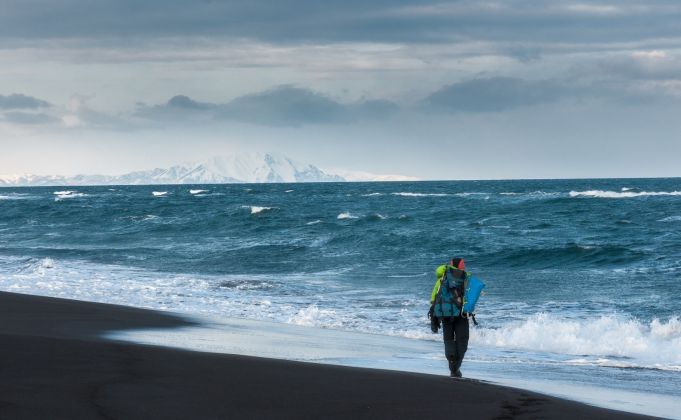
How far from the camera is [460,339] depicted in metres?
11.0

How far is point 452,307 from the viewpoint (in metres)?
10.9

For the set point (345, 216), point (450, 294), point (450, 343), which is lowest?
point (450, 343)

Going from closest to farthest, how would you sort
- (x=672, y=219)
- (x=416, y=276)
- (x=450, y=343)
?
(x=450, y=343)
(x=416, y=276)
(x=672, y=219)

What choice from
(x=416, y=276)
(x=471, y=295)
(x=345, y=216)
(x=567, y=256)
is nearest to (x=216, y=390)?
(x=471, y=295)

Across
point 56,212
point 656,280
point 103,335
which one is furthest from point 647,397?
point 56,212

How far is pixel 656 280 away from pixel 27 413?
18962 millimetres

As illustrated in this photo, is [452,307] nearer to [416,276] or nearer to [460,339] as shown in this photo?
[460,339]

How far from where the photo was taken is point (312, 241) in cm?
3709

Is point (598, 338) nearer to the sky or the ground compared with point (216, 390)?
nearer to the ground

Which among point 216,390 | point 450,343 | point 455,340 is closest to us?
point 216,390

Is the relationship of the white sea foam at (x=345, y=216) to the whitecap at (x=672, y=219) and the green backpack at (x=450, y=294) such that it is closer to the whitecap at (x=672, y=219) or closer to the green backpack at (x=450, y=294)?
the whitecap at (x=672, y=219)

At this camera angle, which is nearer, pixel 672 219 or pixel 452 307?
pixel 452 307

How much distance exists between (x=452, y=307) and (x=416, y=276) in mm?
14024

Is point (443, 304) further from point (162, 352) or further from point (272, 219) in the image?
point (272, 219)
